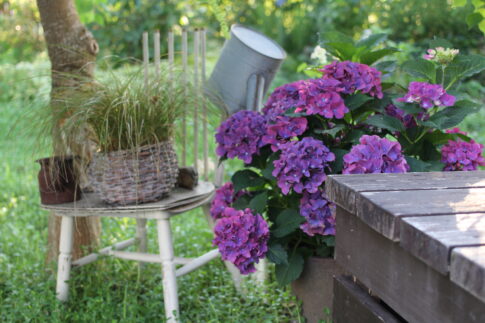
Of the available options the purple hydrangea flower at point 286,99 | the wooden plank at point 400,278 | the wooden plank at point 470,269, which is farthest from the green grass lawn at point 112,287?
the wooden plank at point 470,269

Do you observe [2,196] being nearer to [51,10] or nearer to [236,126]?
[51,10]

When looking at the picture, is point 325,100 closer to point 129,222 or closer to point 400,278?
point 400,278

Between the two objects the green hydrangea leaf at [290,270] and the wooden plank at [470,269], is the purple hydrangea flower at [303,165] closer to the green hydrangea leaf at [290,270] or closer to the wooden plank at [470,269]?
the green hydrangea leaf at [290,270]

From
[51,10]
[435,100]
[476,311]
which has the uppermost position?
[51,10]

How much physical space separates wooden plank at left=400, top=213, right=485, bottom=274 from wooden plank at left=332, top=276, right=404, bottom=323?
0.29 meters

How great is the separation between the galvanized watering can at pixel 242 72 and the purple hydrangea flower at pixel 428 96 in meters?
0.68

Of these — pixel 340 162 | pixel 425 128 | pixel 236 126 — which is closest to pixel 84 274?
pixel 236 126

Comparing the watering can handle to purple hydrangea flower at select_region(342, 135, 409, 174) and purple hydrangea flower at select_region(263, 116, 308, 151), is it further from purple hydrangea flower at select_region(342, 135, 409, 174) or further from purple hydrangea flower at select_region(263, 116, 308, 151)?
purple hydrangea flower at select_region(342, 135, 409, 174)

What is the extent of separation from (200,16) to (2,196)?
15.9ft

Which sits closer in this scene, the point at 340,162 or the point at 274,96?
the point at 340,162

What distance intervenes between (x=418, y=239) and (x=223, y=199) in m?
1.27

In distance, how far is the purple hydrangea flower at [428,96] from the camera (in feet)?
5.47

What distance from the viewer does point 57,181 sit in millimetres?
2057

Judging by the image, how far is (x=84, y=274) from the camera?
8.27 ft
